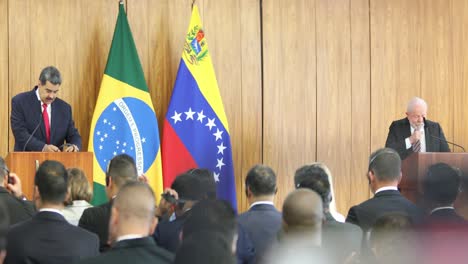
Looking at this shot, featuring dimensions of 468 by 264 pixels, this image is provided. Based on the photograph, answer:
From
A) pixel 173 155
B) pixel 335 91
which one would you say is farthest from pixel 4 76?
pixel 335 91

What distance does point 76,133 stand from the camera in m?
8.67

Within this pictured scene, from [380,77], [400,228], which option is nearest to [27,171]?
[400,228]

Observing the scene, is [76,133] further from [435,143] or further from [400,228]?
[400,228]

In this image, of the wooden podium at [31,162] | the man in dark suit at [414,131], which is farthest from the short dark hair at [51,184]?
the man in dark suit at [414,131]

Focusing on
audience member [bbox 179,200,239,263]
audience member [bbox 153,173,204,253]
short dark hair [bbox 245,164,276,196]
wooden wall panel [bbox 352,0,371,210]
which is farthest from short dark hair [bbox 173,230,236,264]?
wooden wall panel [bbox 352,0,371,210]

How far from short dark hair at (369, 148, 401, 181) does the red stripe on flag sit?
3.77m

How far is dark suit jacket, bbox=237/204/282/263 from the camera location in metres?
5.36

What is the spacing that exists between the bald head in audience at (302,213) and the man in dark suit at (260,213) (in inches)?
31.6

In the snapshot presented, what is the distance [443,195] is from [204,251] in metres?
2.93

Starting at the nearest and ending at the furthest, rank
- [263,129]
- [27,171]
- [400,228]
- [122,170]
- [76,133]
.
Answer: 1. [400,228]
2. [122,170]
3. [27,171]
4. [76,133]
5. [263,129]

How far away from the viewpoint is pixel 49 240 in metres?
4.57

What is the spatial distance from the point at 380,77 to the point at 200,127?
88.3 inches

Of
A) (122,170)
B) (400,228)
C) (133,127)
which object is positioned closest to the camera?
(400,228)

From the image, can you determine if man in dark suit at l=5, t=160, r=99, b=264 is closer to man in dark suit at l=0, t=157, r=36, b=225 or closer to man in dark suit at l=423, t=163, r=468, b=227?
man in dark suit at l=0, t=157, r=36, b=225
